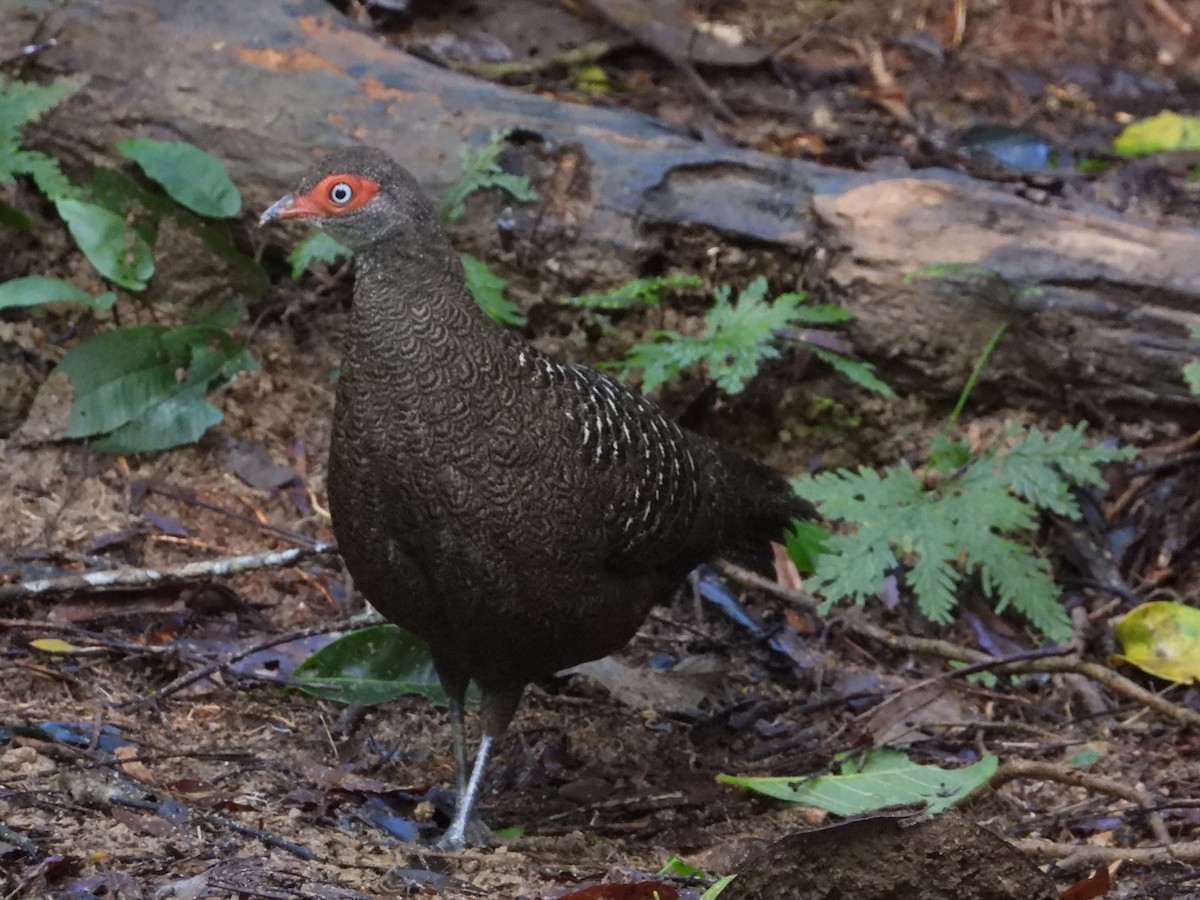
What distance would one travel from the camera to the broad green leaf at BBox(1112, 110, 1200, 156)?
7.32 metres

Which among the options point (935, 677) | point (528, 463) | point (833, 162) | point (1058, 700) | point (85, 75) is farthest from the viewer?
point (833, 162)

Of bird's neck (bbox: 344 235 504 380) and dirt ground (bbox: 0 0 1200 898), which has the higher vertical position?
bird's neck (bbox: 344 235 504 380)

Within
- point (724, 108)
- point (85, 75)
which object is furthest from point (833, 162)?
point (85, 75)

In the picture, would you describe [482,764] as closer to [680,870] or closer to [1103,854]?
[680,870]

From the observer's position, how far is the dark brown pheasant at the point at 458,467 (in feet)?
11.8

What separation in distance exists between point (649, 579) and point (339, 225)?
4.70 ft

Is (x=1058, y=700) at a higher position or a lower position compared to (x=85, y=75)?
lower

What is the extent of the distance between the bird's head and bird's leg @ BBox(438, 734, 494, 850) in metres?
1.52

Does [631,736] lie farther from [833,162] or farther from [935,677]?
[833,162]

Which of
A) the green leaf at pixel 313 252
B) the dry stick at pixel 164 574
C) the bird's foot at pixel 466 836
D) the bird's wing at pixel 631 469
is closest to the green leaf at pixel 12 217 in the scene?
the green leaf at pixel 313 252

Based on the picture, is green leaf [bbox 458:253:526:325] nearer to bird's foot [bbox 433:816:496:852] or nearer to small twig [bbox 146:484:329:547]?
small twig [bbox 146:484:329:547]

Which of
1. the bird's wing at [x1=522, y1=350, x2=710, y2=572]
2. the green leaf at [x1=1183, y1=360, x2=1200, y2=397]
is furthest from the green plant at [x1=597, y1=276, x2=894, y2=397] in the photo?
the green leaf at [x1=1183, y1=360, x2=1200, y2=397]

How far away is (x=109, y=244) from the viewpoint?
5.32 m

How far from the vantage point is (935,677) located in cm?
469
